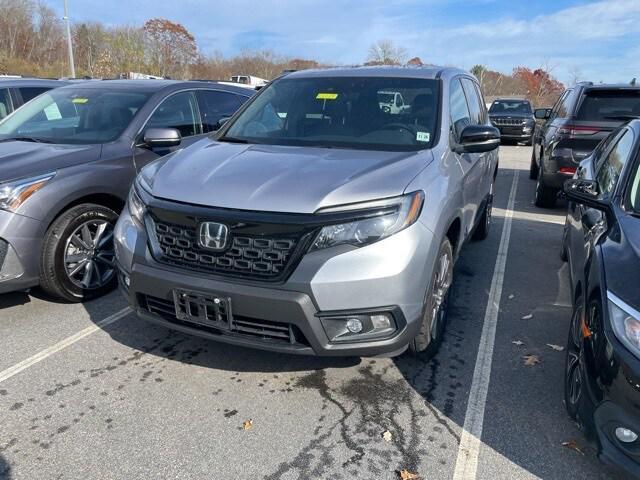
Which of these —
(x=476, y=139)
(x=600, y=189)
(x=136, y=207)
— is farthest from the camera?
(x=476, y=139)

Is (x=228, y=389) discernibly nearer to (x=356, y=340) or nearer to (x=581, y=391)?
(x=356, y=340)

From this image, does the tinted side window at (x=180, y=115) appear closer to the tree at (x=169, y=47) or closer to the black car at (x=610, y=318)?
the black car at (x=610, y=318)

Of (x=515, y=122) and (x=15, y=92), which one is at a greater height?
(x=15, y=92)

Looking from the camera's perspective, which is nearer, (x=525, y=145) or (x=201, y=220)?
(x=201, y=220)

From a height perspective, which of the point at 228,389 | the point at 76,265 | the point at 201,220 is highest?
the point at 201,220

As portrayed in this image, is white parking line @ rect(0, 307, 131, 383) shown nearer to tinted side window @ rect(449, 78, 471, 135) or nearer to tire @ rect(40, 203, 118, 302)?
tire @ rect(40, 203, 118, 302)

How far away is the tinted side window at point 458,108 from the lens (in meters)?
3.90

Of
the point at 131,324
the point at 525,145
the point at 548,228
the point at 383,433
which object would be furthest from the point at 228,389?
the point at 525,145

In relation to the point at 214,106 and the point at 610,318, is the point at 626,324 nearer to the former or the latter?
the point at 610,318

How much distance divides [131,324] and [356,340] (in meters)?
1.98

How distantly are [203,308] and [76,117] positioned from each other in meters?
3.04

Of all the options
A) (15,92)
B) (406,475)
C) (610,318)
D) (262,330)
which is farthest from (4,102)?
(610,318)

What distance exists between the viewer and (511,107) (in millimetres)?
18641

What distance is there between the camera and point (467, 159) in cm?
403
